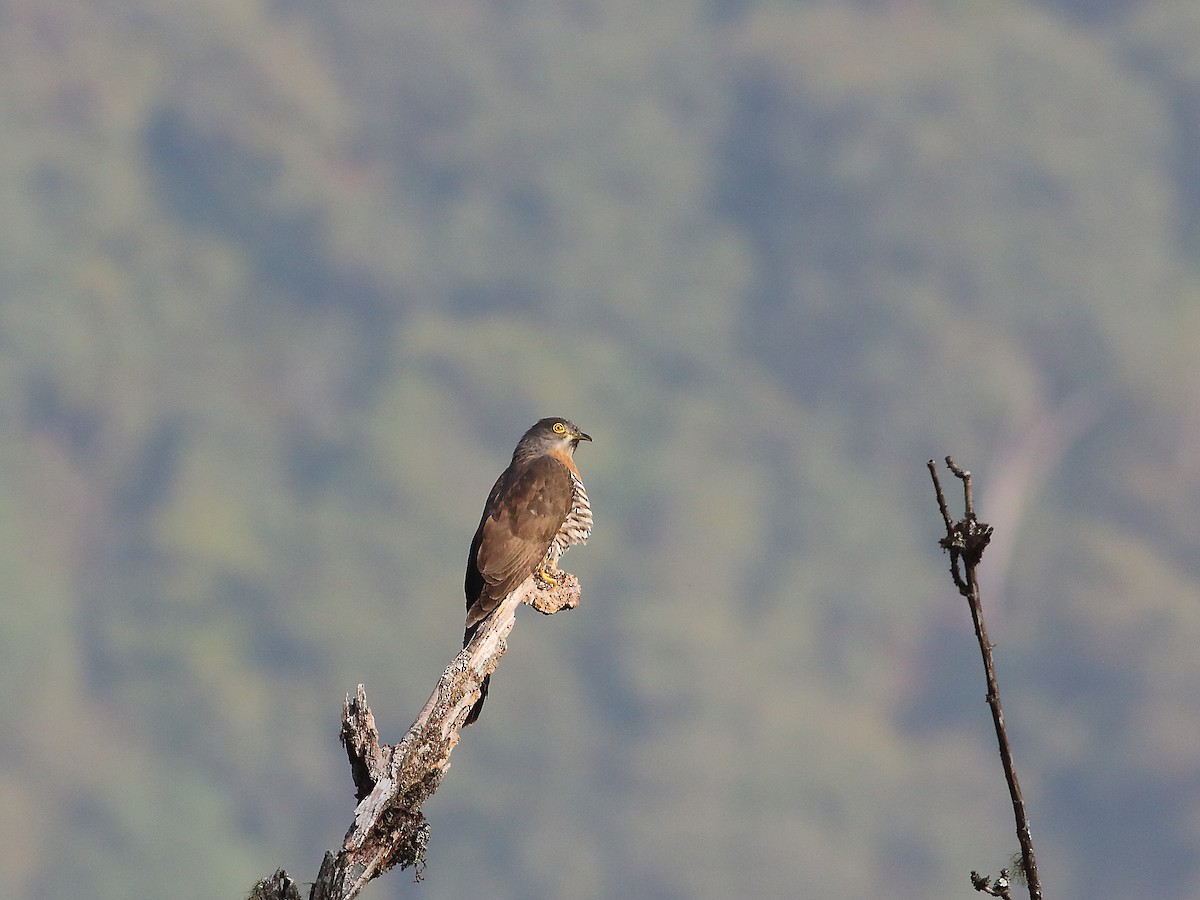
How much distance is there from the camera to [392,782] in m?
8.77

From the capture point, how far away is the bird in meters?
15.0

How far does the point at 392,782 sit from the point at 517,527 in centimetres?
760

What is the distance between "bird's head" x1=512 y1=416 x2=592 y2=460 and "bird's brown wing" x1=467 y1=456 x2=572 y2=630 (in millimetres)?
947

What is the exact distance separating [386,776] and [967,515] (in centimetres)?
523

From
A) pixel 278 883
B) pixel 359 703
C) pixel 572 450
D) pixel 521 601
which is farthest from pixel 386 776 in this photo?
pixel 572 450

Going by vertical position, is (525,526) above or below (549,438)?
below

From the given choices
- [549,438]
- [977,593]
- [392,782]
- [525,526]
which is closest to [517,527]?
[525,526]

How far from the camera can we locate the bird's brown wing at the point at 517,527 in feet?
48.6

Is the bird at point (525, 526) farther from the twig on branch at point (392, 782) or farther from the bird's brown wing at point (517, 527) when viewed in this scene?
the twig on branch at point (392, 782)

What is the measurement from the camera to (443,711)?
9805 mm

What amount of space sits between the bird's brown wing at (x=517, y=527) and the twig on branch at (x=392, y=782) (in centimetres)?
386

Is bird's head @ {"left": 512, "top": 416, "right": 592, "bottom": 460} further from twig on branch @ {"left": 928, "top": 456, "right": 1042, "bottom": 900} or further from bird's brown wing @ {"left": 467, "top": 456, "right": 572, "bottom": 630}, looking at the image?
twig on branch @ {"left": 928, "top": 456, "right": 1042, "bottom": 900}

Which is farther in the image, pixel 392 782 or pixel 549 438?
pixel 549 438

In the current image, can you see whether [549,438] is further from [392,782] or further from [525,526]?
[392,782]
